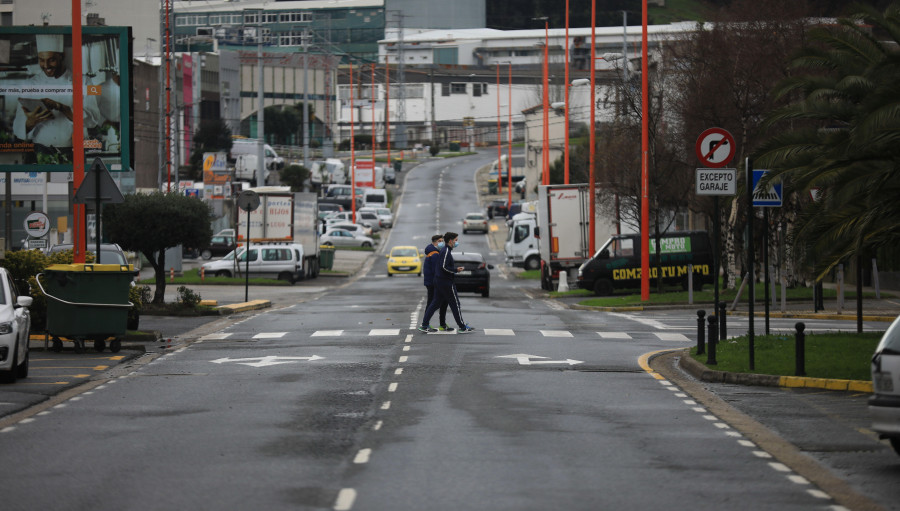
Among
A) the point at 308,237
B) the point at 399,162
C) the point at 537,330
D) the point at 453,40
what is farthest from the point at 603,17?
the point at 537,330

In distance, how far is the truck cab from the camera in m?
62.3

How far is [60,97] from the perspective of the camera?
27281mm

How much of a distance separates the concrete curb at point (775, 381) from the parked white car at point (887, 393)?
505cm

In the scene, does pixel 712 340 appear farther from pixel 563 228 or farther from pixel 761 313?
pixel 563 228

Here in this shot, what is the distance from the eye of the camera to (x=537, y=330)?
25.3 meters

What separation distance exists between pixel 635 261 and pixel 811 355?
2214cm

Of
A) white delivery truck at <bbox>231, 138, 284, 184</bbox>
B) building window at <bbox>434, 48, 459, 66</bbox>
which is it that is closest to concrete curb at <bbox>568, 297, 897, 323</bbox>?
white delivery truck at <bbox>231, 138, 284, 184</bbox>

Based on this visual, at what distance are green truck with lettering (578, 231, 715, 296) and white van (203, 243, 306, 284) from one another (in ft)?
49.0

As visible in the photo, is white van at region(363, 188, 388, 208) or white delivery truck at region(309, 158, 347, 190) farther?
white delivery truck at region(309, 158, 347, 190)

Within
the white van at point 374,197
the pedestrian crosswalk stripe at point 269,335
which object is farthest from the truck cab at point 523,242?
the pedestrian crosswalk stripe at point 269,335

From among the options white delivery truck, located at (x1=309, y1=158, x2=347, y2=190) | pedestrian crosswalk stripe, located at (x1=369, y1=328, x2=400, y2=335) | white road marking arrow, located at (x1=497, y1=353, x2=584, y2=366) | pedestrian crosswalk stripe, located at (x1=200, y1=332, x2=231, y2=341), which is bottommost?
white road marking arrow, located at (x1=497, y1=353, x2=584, y2=366)

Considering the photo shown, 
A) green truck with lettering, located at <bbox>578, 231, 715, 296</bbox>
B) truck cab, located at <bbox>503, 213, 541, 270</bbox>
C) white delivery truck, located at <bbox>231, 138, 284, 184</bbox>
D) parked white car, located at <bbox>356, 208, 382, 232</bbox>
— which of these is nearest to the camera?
green truck with lettering, located at <bbox>578, 231, 715, 296</bbox>

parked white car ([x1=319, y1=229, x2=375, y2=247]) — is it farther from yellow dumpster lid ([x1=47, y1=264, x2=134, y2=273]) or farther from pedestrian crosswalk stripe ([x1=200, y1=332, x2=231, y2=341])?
yellow dumpster lid ([x1=47, y1=264, x2=134, y2=273])

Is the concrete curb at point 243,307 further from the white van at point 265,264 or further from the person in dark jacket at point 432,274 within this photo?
the white van at point 265,264
